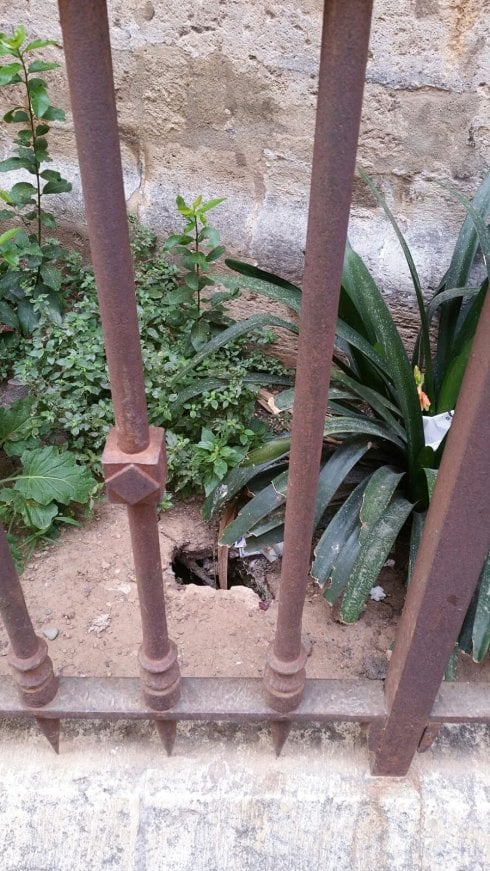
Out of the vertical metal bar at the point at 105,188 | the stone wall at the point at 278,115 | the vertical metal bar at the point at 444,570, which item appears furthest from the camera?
the stone wall at the point at 278,115

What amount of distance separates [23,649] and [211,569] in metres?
0.98

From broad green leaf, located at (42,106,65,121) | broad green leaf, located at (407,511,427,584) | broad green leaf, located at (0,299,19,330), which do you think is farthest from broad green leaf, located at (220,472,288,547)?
broad green leaf, located at (42,106,65,121)

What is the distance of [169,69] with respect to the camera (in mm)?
2035

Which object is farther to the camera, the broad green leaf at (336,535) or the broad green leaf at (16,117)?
the broad green leaf at (16,117)

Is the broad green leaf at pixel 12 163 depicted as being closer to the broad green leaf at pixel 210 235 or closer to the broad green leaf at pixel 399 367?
the broad green leaf at pixel 210 235

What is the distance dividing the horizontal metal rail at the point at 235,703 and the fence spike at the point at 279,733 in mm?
25

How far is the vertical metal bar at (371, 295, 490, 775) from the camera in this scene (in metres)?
0.73

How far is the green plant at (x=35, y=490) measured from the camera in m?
1.74

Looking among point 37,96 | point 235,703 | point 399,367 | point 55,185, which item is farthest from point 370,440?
point 37,96

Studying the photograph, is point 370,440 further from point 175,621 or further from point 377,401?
point 175,621

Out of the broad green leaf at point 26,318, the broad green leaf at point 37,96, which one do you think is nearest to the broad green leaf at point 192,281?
the broad green leaf at point 26,318

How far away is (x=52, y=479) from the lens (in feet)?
5.76

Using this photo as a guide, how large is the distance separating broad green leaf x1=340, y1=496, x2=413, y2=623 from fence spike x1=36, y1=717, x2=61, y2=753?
64 centimetres

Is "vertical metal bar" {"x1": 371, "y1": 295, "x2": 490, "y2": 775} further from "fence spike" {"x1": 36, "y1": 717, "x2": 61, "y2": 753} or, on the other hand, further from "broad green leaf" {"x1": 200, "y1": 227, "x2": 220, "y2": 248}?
"broad green leaf" {"x1": 200, "y1": 227, "x2": 220, "y2": 248}
